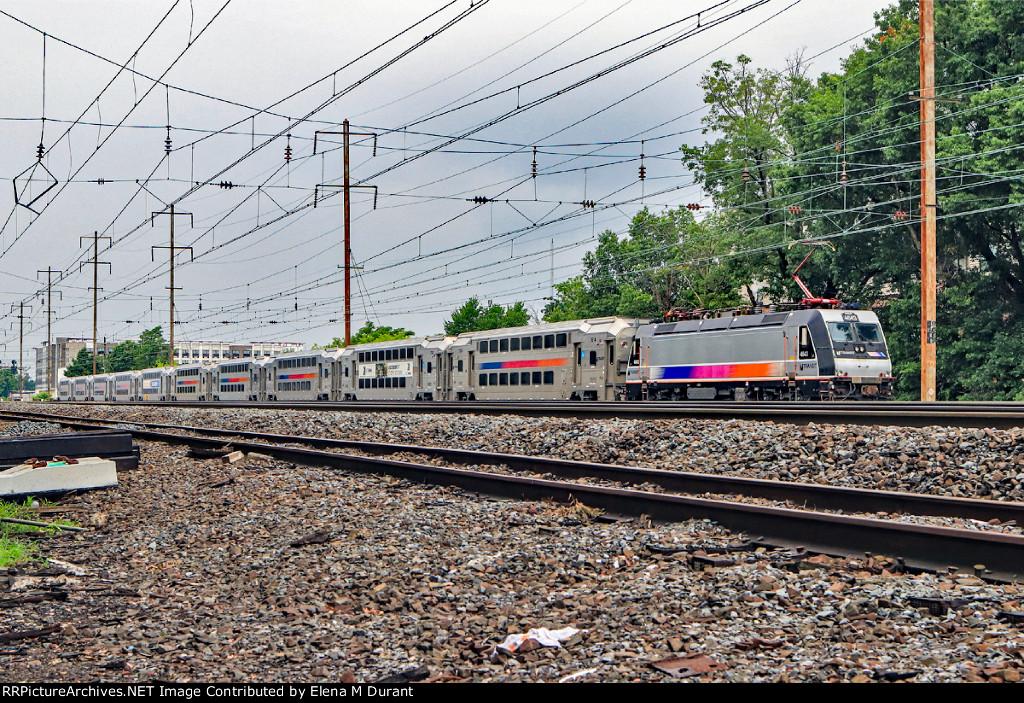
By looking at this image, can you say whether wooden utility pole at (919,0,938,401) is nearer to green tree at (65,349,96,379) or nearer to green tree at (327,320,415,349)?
green tree at (327,320,415,349)

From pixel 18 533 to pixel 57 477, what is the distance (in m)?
2.70

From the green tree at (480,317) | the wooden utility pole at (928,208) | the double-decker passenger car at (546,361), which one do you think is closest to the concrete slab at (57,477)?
the wooden utility pole at (928,208)

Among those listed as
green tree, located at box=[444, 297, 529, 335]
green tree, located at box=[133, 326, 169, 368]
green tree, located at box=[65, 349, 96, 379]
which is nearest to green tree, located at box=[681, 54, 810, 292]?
green tree, located at box=[444, 297, 529, 335]

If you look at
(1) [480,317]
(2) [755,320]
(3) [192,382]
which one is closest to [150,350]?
(1) [480,317]

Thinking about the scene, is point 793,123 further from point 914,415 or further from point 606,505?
point 606,505

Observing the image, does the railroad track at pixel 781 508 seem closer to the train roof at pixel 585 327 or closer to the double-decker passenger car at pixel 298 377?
the train roof at pixel 585 327

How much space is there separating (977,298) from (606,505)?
31301mm

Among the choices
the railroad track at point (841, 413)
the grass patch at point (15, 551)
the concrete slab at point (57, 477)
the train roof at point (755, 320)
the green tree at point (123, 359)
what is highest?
the green tree at point (123, 359)

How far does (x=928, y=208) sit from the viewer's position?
25.4 metres

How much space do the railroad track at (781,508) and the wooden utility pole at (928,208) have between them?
1571 cm

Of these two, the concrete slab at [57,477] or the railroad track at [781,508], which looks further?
the concrete slab at [57,477]

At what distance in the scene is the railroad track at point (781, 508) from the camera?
6.79 metres

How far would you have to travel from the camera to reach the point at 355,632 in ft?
19.5

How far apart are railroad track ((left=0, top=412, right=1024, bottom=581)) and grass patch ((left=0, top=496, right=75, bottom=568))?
15.0ft
